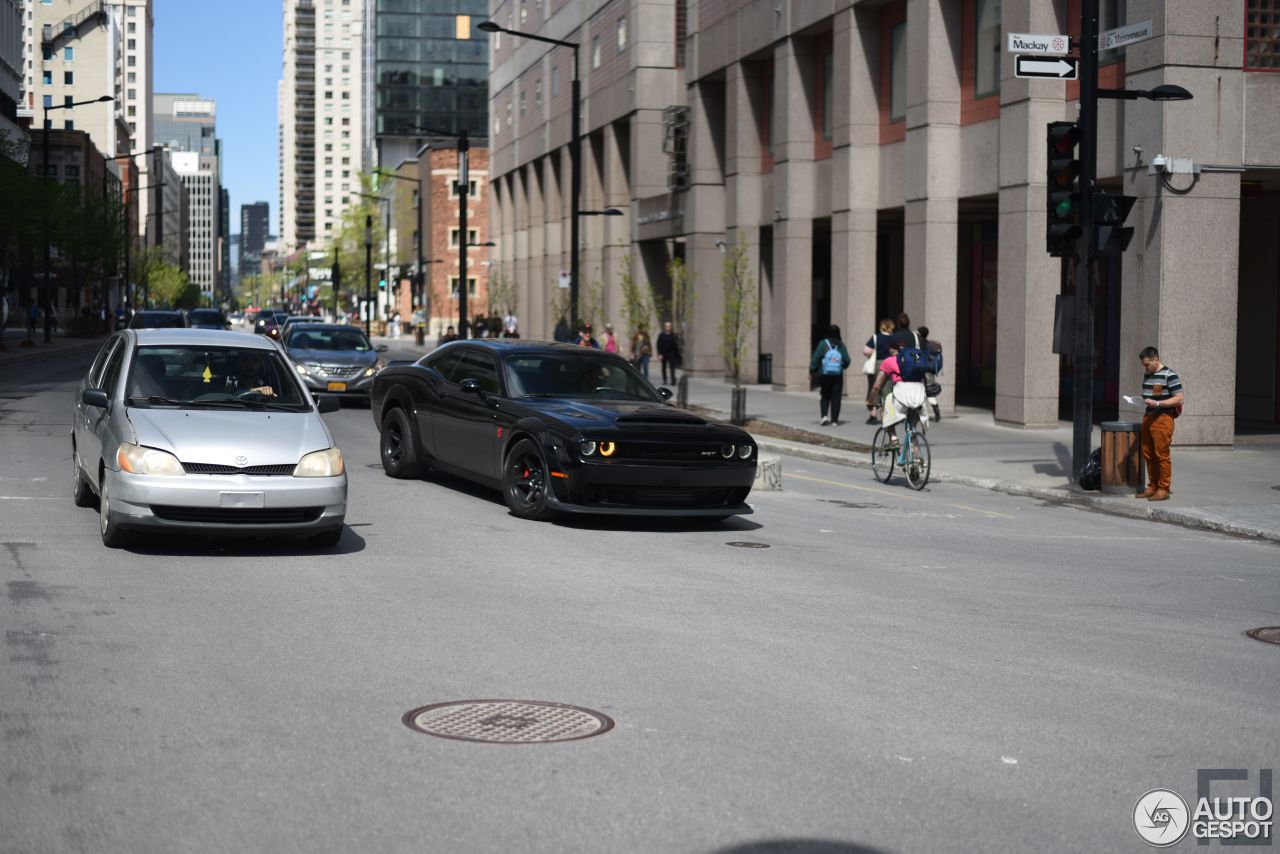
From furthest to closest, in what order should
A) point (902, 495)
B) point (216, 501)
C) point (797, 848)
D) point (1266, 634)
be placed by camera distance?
point (902, 495), point (216, 501), point (1266, 634), point (797, 848)

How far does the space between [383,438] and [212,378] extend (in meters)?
5.23

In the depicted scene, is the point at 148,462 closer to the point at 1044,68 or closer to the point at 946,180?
the point at 1044,68

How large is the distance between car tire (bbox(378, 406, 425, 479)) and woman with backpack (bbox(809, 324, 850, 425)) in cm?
1106

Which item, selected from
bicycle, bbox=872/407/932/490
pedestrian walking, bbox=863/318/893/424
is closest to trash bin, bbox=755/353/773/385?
pedestrian walking, bbox=863/318/893/424

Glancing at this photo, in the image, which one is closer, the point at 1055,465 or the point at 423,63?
the point at 1055,465

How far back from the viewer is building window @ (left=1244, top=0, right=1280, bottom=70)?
2327 centimetres

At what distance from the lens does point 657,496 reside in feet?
43.7

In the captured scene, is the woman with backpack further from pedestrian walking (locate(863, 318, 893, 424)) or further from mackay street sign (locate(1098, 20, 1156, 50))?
mackay street sign (locate(1098, 20, 1156, 50))

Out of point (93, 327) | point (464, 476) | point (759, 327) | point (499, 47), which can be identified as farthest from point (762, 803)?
point (93, 327)

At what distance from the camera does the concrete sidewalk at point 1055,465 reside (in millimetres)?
16297

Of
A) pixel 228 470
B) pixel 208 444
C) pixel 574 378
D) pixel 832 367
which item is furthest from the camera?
pixel 832 367

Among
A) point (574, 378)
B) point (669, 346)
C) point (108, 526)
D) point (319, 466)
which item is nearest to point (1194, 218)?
point (574, 378)

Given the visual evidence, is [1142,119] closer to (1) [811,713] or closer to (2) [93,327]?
(1) [811,713]

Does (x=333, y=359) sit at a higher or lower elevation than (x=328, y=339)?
lower
